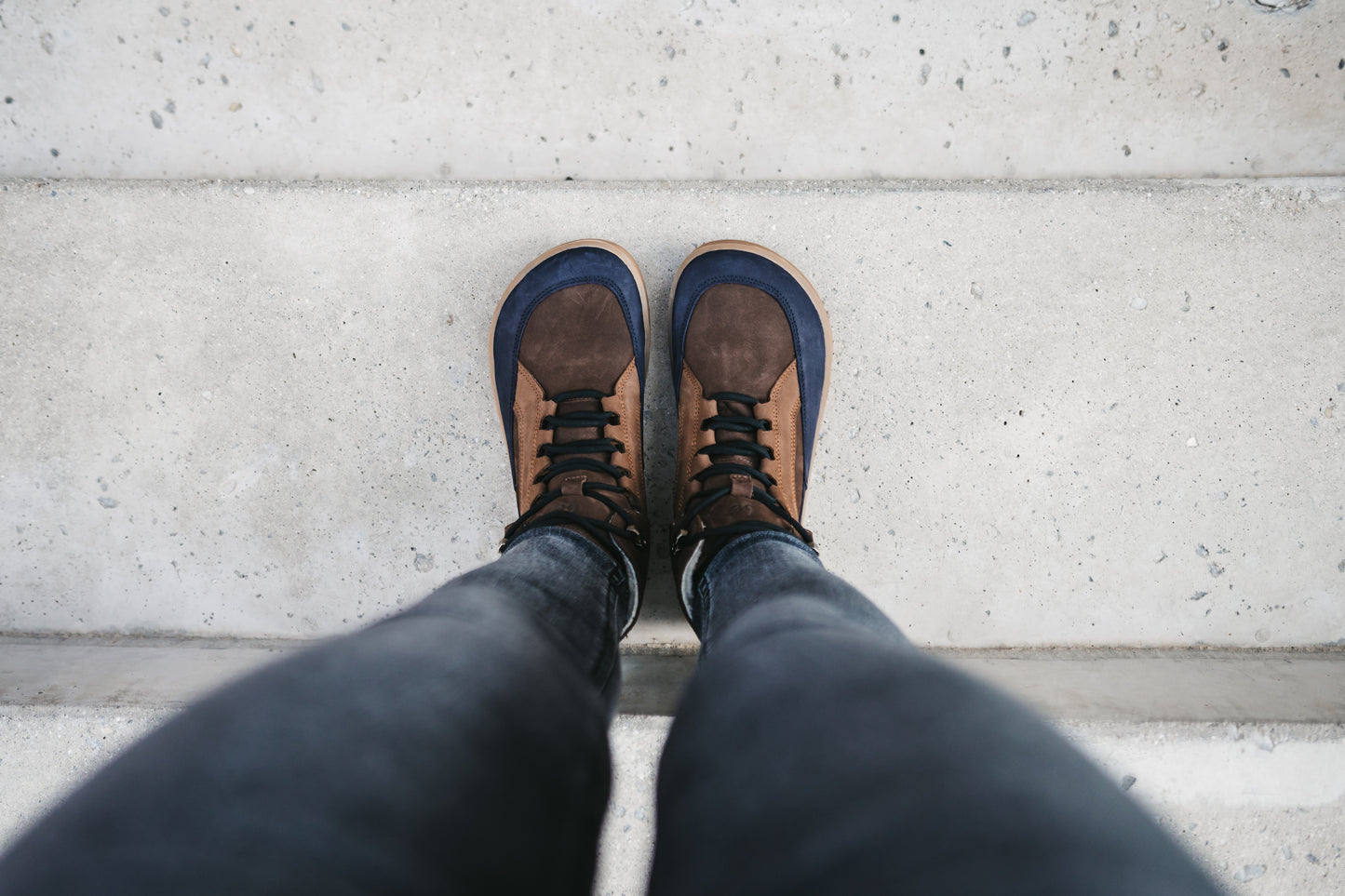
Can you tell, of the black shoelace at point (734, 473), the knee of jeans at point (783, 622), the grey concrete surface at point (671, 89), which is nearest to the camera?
the knee of jeans at point (783, 622)

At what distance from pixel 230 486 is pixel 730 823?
1.09 meters

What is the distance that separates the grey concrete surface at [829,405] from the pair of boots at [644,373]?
0.05 meters

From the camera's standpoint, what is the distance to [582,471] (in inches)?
42.9

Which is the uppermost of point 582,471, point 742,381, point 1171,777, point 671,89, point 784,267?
point 671,89

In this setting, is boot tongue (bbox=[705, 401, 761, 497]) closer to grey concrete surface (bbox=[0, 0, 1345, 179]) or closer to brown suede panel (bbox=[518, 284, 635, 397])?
brown suede panel (bbox=[518, 284, 635, 397])

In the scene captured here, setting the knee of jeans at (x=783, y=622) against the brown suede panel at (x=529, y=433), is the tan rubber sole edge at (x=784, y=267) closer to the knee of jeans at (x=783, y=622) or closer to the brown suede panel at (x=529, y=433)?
the brown suede panel at (x=529, y=433)

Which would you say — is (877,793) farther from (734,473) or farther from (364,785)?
(734,473)

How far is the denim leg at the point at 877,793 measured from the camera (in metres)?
0.40

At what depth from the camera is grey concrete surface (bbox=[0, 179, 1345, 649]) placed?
111 centimetres

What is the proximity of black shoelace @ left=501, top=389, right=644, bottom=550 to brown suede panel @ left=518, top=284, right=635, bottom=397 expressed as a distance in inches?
1.2

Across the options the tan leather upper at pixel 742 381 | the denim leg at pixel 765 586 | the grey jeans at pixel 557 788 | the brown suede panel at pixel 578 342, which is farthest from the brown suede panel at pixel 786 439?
the grey jeans at pixel 557 788

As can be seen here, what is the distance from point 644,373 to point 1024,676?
84 cm

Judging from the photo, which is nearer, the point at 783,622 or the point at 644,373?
the point at 783,622

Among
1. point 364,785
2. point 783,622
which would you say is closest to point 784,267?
point 783,622
